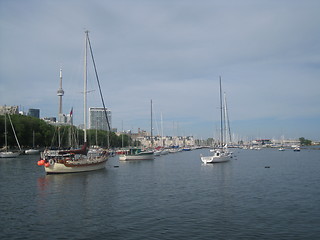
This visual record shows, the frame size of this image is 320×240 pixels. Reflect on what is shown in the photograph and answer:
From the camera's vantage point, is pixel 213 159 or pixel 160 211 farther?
pixel 213 159

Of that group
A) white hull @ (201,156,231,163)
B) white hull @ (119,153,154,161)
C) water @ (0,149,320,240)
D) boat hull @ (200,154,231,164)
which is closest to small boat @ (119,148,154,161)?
white hull @ (119,153,154,161)

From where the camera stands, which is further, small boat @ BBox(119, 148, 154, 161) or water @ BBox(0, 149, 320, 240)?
small boat @ BBox(119, 148, 154, 161)

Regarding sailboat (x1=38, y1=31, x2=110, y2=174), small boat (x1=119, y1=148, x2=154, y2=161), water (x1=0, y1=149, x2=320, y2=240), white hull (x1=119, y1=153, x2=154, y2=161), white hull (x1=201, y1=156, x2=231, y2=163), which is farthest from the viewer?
small boat (x1=119, y1=148, x2=154, y2=161)

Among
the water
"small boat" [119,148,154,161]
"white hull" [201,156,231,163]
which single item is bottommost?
the water

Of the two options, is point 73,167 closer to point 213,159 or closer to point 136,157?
point 213,159

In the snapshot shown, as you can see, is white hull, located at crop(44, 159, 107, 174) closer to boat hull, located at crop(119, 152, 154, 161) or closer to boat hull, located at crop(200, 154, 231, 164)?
boat hull, located at crop(200, 154, 231, 164)

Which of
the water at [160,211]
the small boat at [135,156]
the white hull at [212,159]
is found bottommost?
the water at [160,211]

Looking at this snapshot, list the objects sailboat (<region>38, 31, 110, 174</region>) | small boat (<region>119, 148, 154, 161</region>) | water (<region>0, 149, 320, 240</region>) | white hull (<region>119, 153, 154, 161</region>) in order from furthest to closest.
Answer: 1. small boat (<region>119, 148, 154, 161</region>)
2. white hull (<region>119, 153, 154, 161</region>)
3. sailboat (<region>38, 31, 110, 174</region>)
4. water (<region>0, 149, 320, 240</region>)

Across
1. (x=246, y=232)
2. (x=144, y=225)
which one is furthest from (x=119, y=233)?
(x=246, y=232)

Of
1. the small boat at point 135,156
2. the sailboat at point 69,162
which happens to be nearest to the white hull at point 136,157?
the small boat at point 135,156

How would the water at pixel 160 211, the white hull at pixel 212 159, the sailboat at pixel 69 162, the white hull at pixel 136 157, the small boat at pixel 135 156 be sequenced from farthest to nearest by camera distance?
the small boat at pixel 135 156, the white hull at pixel 136 157, the white hull at pixel 212 159, the sailboat at pixel 69 162, the water at pixel 160 211

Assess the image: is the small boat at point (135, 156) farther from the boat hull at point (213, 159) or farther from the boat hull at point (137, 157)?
the boat hull at point (213, 159)

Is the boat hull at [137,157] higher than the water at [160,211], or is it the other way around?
the boat hull at [137,157]

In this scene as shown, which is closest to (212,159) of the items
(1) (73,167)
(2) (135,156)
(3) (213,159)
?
(3) (213,159)
